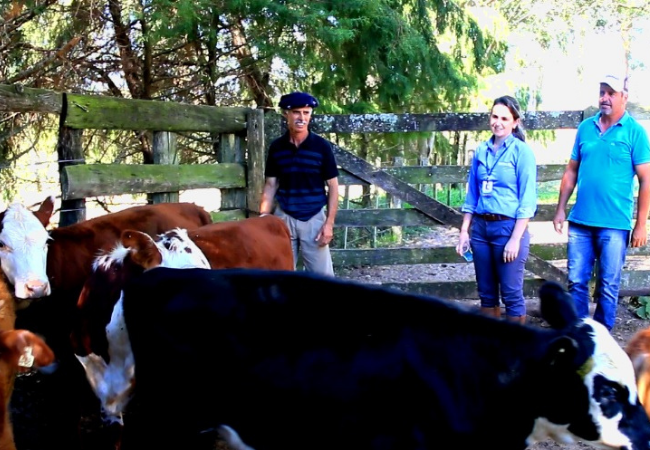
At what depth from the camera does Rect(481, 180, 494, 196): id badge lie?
190 inches

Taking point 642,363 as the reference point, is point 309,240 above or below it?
above

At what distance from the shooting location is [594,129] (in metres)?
4.99

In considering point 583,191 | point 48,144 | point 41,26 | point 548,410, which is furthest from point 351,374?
point 48,144

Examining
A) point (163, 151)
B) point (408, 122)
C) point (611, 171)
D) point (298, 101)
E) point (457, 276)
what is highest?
point (298, 101)

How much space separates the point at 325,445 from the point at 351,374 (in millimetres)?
294

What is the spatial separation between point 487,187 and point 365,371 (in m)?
2.71

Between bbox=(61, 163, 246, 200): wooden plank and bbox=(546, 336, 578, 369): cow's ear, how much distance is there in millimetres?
3724

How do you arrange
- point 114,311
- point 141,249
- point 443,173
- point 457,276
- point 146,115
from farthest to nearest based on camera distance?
1. point 457,276
2. point 443,173
3. point 146,115
4. point 141,249
5. point 114,311

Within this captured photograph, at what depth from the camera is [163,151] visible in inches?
232

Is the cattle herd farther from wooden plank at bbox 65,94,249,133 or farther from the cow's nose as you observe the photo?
wooden plank at bbox 65,94,249,133

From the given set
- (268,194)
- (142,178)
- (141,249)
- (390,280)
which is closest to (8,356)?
(141,249)

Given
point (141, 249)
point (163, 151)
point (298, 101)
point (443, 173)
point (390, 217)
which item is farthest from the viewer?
point (443, 173)

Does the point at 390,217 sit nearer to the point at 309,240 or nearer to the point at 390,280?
the point at 309,240

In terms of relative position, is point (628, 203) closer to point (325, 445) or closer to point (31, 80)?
point (325, 445)
